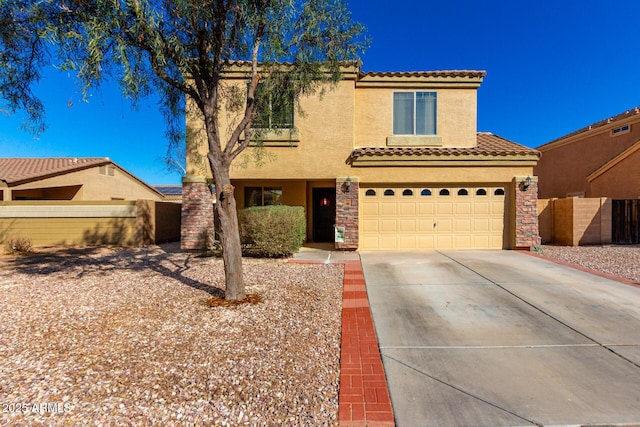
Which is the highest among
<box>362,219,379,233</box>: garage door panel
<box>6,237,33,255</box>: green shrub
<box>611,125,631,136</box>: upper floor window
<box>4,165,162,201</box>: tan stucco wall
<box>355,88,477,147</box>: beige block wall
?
<box>611,125,631,136</box>: upper floor window

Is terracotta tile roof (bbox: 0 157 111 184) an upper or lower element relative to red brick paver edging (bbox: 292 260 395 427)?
upper

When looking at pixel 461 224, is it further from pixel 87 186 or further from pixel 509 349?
pixel 87 186

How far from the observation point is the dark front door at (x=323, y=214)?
1355 cm

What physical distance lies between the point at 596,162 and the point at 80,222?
2887 centimetres

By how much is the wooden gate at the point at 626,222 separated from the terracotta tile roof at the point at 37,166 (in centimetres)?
2764

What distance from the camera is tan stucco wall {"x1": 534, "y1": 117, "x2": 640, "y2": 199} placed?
717 inches

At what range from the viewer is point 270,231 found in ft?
31.6

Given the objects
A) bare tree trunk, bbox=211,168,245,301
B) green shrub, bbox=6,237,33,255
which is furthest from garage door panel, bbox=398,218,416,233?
green shrub, bbox=6,237,33,255

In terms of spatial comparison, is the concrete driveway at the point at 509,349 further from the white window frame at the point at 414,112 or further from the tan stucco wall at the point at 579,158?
the tan stucco wall at the point at 579,158

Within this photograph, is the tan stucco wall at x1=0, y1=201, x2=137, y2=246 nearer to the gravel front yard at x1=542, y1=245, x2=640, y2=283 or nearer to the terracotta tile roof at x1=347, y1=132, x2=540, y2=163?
the terracotta tile roof at x1=347, y1=132, x2=540, y2=163

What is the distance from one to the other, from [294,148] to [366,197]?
10.5 ft

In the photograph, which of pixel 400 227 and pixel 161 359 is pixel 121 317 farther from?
pixel 400 227

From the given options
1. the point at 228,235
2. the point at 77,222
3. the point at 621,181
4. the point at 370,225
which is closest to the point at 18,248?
the point at 77,222

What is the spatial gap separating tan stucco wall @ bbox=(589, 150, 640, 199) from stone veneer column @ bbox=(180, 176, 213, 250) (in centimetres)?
2016
